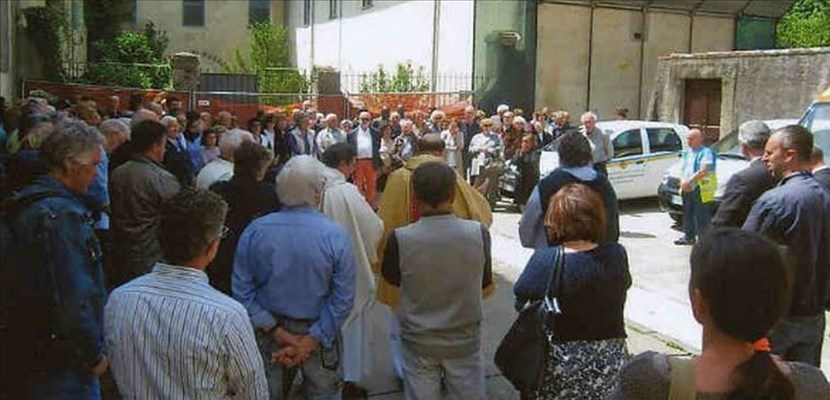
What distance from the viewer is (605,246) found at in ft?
12.2

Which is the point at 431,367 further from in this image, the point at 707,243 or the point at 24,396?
the point at 707,243

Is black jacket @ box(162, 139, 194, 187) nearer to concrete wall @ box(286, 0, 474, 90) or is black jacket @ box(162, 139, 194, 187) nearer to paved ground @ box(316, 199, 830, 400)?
paved ground @ box(316, 199, 830, 400)

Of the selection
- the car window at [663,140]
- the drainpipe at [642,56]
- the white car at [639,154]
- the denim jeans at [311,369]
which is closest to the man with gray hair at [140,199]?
the denim jeans at [311,369]

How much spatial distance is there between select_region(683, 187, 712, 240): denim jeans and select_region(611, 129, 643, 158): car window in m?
3.41

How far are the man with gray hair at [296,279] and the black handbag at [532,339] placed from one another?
89cm

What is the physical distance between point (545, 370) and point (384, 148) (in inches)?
485

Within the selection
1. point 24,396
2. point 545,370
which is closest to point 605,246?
point 545,370

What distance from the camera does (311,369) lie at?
4242 millimetres

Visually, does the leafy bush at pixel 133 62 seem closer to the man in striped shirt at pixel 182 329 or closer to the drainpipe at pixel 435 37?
the drainpipe at pixel 435 37

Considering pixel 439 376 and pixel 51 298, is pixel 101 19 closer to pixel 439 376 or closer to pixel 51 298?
pixel 439 376

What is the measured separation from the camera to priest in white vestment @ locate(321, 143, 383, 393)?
5.34m

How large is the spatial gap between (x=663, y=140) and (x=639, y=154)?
735mm

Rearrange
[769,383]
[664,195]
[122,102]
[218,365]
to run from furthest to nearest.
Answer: [122,102] < [664,195] < [218,365] < [769,383]

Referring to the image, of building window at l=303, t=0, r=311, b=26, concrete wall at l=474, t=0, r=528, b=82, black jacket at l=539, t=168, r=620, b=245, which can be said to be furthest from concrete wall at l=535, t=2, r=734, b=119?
black jacket at l=539, t=168, r=620, b=245
